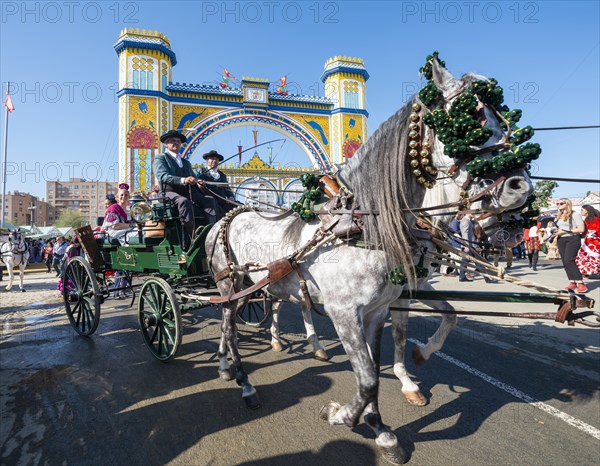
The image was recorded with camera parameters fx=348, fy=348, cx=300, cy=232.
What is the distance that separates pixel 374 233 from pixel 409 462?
1.51m

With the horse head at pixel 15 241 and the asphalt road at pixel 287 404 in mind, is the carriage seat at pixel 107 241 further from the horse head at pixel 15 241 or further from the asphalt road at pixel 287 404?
the horse head at pixel 15 241

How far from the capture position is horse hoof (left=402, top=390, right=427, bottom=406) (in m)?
2.98

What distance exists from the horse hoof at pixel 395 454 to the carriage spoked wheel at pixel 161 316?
91.6 inches

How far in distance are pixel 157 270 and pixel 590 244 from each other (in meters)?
9.32

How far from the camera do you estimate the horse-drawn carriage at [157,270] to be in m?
3.97

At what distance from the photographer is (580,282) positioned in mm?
6512

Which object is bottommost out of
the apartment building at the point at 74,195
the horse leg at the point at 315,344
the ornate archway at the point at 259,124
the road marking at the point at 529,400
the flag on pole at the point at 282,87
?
the road marking at the point at 529,400

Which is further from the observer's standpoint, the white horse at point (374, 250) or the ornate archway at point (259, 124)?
the ornate archway at point (259, 124)

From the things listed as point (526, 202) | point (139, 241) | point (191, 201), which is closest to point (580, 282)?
point (526, 202)

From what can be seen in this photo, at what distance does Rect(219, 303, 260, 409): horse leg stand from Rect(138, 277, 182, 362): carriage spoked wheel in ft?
1.71

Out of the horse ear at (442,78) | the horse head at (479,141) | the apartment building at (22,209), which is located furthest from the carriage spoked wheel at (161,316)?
the apartment building at (22,209)

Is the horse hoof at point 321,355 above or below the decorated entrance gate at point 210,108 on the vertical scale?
below

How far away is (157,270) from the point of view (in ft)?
15.1

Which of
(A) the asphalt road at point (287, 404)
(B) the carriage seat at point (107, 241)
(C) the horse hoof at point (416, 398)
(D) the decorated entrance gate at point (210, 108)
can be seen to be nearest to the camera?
(A) the asphalt road at point (287, 404)
